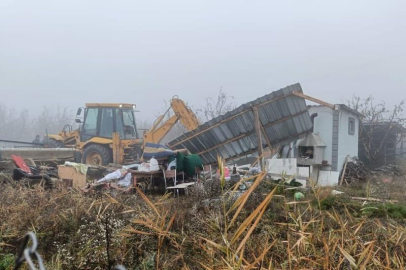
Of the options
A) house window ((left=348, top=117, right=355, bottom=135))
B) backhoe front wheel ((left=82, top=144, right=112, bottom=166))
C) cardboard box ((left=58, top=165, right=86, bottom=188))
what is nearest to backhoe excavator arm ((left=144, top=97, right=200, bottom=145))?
backhoe front wheel ((left=82, top=144, right=112, bottom=166))

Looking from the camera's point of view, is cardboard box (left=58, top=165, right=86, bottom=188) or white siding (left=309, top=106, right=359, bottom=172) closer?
cardboard box (left=58, top=165, right=86, bottom=188)

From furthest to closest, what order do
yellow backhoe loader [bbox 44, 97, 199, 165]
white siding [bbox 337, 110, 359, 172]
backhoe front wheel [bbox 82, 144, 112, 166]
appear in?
white siding [bbox 337, 110, 359, 172], backhoe front wheel [bbox 82, 144, 112, 166], yellow backhoe loader [bbox 44, 97, 199, 165]

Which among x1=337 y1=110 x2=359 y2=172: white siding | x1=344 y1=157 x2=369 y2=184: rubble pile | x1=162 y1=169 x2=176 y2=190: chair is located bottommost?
x1=344 y1=157 x2=369 y2=184: rubble pile

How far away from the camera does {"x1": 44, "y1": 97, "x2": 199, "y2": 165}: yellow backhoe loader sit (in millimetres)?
12918

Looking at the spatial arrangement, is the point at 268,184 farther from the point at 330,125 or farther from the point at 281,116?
the point at 330,125

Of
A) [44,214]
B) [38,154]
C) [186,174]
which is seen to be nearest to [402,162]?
[186,174]

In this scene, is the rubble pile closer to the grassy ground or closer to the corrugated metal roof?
the corrugated metal roof

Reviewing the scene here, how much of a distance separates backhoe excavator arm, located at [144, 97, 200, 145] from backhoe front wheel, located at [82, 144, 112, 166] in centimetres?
161

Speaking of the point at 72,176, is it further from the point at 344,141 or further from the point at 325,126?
the point at 344,141

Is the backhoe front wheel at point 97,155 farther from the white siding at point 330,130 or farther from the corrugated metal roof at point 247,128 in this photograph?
the white siding at point 330,130

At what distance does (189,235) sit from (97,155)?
387 inches

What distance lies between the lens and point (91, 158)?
44.0 feet

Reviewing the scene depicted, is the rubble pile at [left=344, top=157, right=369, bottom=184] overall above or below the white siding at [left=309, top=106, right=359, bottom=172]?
below

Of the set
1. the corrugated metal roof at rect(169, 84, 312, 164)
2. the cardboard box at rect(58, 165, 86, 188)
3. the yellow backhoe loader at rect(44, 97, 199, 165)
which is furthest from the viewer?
the yellow backhoe loader at rect(44, 97, 199, 165)
